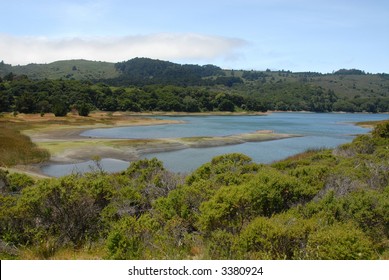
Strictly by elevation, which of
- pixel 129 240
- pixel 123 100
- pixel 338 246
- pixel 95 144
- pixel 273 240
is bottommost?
pixel 95 144

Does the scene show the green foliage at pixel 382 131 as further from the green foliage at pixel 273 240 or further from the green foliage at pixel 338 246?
the green foliage at pixel 338 246

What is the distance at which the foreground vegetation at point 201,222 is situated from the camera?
20.7ft

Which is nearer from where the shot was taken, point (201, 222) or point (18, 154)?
point (201, 222)

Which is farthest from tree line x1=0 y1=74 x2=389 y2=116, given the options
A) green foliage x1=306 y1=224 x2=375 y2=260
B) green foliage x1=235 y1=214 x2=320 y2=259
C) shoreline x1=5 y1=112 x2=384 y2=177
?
green foliage x1=306 y1=224 x2=375 y2=260

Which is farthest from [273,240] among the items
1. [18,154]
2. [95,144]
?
[95,144]

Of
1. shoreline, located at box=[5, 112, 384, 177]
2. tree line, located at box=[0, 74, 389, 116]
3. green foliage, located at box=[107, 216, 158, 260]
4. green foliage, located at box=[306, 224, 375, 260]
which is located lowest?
shoreline, located at box=[5, 112, 384, 177]

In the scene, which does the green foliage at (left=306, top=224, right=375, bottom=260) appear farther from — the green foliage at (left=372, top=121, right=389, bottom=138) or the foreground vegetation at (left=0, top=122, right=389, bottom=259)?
the green foliage at (left=372, top=121, right=389, bottom=138)

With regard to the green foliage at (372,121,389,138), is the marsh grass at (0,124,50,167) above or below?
below

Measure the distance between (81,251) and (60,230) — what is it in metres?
1.00

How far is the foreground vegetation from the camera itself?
6.30 m

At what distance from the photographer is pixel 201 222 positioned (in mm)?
7695

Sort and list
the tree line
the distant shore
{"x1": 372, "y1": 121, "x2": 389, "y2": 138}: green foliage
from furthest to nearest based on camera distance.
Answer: the tree line
the distant shore
{"x1": 372, "y1": 121, "x2": 389, "y2": 138}: green foliage

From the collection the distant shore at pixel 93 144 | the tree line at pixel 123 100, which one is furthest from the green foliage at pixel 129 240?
the tree line at pixel 123 100

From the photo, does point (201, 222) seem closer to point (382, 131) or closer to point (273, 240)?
point (273, 240)
